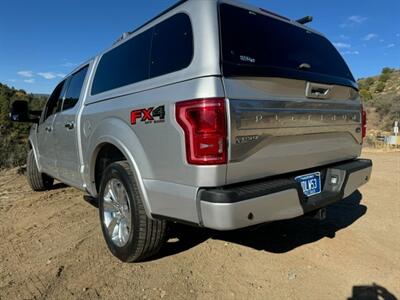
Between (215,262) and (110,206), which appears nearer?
(215,262)

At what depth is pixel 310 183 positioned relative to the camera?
10.0 ft

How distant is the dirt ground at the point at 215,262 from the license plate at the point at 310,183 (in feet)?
2.31

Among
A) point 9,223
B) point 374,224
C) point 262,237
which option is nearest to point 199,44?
point 262,237

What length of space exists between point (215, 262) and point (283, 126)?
1431mm

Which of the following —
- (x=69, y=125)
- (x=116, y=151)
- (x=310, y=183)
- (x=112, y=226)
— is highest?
(x=69, y=125)

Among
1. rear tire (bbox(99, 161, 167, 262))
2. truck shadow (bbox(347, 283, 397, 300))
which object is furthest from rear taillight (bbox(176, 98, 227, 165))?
truck shadow (bbox(347, 283, 397, 300))

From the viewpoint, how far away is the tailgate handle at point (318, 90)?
3.01 meters

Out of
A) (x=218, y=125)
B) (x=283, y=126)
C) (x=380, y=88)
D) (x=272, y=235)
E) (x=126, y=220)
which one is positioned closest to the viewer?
(x=218, y=125)

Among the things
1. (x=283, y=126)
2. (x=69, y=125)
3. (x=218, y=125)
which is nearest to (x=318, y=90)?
(x=283, y=126)

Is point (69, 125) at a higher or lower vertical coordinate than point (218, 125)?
lower

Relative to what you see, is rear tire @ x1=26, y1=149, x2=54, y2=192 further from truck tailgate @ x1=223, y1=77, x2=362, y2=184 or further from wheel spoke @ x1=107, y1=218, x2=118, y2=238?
truck tailgate @ x1=223, y1=77, x2=362, y2=184

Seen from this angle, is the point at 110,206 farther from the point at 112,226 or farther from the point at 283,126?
the point at 283,126

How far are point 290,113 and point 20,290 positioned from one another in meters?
2.56

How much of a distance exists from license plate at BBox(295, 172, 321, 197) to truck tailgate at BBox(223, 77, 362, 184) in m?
0.09
